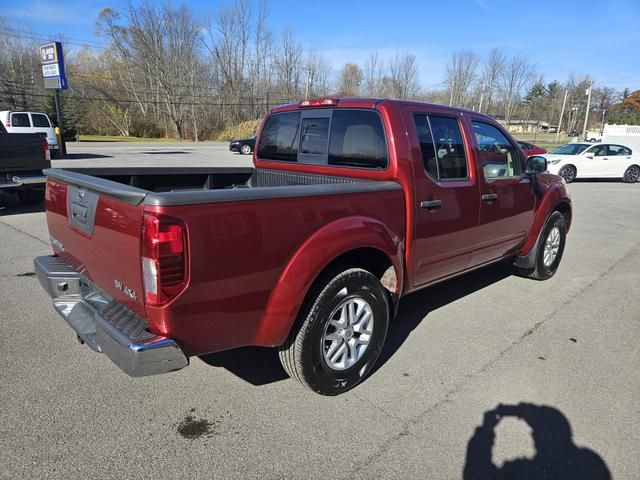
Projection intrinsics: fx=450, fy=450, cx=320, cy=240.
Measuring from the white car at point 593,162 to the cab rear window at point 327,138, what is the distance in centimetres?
1602

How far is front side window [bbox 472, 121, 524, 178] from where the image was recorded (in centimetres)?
404

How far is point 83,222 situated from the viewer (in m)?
2.70

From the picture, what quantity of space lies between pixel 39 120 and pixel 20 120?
0.75 meters

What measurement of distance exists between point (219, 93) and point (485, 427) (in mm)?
55969

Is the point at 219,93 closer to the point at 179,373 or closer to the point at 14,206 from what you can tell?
the point at 14,206

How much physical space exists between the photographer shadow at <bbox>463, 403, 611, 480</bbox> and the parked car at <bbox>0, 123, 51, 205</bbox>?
8.53 meters

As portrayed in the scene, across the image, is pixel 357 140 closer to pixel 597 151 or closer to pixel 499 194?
pixel 499 194

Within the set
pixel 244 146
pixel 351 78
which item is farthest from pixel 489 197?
pixel 351 78

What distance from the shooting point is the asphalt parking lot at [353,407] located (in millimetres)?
2373

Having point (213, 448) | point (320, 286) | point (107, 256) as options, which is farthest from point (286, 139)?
point (213, 448)

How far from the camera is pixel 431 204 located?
337 centimetres

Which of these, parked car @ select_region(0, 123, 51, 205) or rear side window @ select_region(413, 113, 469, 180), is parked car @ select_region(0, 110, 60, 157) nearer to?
parked car @ select_region(0, 123, 51, 205)

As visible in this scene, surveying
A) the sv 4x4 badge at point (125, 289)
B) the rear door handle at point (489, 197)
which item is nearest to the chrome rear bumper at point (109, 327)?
the sv 4x4 badge at point (125, 289)

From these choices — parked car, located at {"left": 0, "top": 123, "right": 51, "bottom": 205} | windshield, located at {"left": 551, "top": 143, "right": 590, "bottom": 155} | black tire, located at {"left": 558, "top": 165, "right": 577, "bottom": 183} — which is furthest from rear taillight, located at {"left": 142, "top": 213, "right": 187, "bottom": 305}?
windshield, located at {"left": 551, "top": 143, "right": 590, "bottom": 155}
